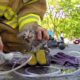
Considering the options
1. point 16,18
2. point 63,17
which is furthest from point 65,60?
point 63,17

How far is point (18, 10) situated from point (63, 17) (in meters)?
5.30

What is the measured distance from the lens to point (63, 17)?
622cm

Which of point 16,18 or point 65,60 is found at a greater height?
point 16,18

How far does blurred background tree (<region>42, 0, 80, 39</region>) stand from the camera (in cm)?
604

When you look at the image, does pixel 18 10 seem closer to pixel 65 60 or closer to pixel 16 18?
pixel 16 18

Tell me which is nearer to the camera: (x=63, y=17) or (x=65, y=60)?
(x=65, y=60)

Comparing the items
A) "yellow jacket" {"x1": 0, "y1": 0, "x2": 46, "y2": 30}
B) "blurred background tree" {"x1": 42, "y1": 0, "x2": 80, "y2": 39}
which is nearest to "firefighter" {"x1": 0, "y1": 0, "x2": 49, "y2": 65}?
"yellow jacket" {"x1": 0, "y1": 0, "x2": 46, "y2": 30}

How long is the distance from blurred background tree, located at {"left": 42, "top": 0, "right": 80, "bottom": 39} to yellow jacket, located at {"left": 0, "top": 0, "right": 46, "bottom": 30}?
504 cm

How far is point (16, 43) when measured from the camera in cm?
95

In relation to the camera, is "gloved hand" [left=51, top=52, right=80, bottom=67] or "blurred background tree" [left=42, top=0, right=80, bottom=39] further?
"blurred background tree" [left=42, top=0, right=80, bottom=39]

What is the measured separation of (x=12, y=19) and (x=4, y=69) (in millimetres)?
254

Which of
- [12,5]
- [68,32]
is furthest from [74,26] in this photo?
[12,5]

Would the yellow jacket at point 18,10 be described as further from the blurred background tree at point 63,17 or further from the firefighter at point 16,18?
the blurred background tree at point 63,17

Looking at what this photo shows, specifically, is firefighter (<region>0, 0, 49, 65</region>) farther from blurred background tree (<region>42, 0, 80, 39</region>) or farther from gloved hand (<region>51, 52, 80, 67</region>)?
blurred background tree (<region>42, 0, 80, 39</region>)
